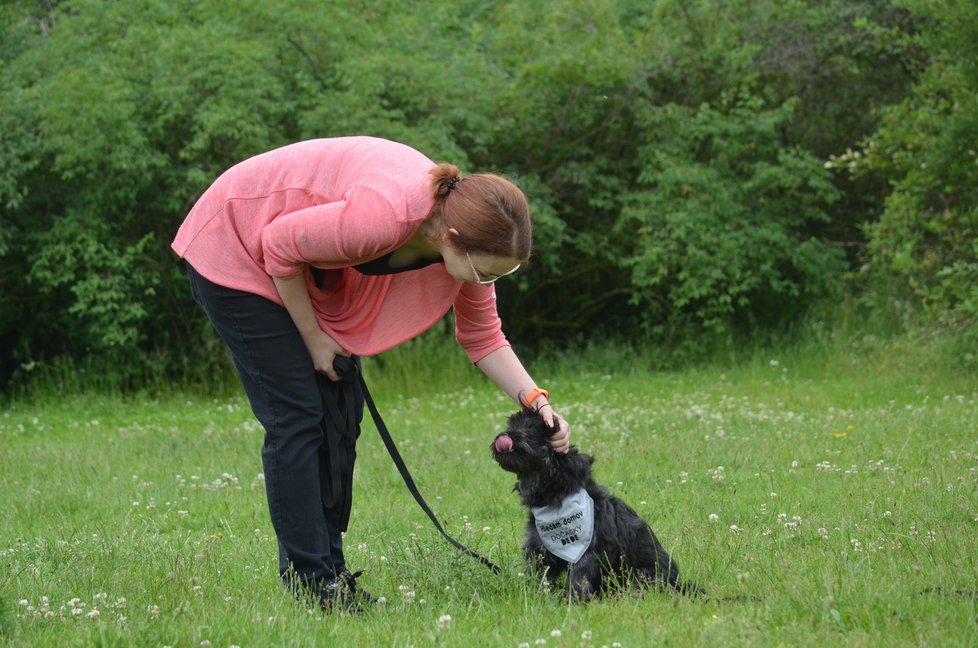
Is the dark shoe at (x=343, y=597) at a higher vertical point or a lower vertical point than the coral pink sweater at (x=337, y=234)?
lower

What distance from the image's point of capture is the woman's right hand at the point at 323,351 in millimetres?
4207

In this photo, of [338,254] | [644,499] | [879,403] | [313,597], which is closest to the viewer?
[338,254]

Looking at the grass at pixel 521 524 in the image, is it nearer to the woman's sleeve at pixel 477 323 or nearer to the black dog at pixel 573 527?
the black dog at pixel 573 527

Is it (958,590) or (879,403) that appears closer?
(958,590)

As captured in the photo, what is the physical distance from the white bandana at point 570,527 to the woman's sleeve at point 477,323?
0.72m

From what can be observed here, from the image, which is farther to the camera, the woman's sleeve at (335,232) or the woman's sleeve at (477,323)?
the woman's sleeve at (477,323)

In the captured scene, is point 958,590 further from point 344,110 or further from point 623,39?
point 623,39

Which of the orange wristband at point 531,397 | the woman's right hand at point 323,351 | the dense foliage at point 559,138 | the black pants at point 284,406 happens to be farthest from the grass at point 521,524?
the dense foliage at point 559,138

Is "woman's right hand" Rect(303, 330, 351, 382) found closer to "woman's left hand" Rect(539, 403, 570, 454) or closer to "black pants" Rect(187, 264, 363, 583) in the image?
"black pants" Rect(187, 264, 363, 583)

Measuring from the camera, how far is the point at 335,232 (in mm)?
3789

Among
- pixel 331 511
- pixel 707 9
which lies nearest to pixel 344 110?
pixel 707 9

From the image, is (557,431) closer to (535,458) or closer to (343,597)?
(535,458)

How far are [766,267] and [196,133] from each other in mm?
7152

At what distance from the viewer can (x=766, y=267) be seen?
45.2 feet
